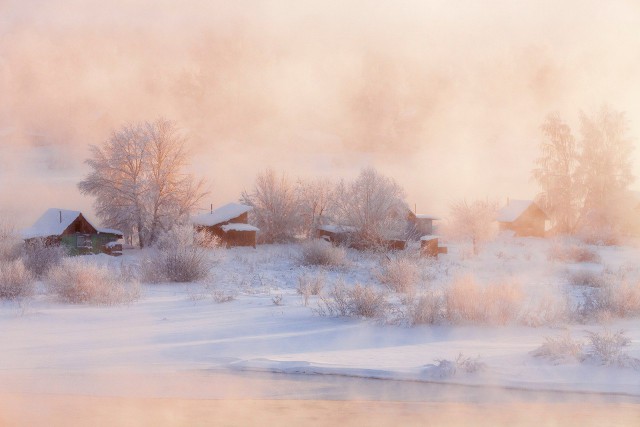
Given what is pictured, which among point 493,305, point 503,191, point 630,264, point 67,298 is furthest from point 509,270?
point 503,191

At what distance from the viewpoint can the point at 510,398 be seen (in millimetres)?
4621

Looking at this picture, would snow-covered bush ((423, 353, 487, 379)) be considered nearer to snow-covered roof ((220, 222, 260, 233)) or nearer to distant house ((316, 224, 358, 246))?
distant house ((316, 224, 358, 246))

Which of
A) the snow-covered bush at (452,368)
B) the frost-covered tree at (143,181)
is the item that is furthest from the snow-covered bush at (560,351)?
the frost-covered tree at (143,181)

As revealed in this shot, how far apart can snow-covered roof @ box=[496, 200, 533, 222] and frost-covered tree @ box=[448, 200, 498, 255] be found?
510cm

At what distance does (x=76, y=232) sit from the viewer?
2539 centimetres

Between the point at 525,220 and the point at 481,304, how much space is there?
2548 centimetres

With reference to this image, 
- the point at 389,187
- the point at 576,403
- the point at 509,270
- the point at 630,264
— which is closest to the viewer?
the point at 576,403

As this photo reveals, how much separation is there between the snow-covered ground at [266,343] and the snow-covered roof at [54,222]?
1689cm

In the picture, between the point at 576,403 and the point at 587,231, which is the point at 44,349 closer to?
the point at 576,403

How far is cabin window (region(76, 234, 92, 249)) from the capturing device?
982 inches

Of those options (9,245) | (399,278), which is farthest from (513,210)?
(9,245)

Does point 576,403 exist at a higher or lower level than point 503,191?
lower

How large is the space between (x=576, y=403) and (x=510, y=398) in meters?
0.42

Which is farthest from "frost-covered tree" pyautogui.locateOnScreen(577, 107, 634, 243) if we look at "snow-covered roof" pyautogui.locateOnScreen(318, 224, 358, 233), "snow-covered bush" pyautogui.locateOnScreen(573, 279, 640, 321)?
"snow-covered bush" pyautogui.locateOnScreen(573, 279, 640, 321)
